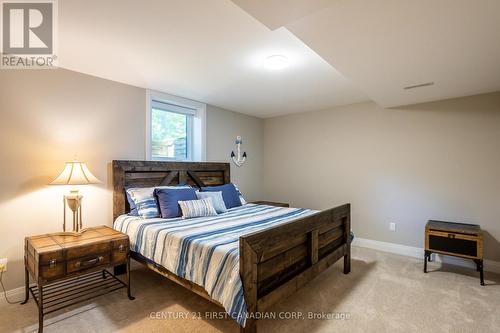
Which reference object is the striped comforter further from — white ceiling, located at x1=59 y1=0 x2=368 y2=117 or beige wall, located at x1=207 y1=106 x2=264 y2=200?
white ceiling, located at x1=59 y1=0 x2=368 y2=117

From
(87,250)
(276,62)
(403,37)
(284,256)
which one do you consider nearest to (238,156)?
(276,62)

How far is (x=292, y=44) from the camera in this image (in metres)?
2.13

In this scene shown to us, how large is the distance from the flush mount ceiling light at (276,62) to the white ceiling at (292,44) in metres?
0.07

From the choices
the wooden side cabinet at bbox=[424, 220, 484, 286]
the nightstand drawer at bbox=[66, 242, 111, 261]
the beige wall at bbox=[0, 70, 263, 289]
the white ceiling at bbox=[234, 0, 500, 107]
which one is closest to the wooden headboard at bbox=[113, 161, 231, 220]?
the beige wall at bbox=[0, 70, 263, 289]

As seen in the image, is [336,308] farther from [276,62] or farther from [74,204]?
[74,204]

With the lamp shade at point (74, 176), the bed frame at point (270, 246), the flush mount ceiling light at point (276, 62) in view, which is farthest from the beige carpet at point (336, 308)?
the flush mount ceiling light at point (276, 62)

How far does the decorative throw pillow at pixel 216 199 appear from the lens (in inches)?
129

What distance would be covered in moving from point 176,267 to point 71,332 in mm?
885

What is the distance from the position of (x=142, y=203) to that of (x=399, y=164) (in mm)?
3587

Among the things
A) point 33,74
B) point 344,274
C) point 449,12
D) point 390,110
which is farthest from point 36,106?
point 390,110

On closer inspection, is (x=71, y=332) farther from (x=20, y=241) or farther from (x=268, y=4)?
(x=268, y=4)

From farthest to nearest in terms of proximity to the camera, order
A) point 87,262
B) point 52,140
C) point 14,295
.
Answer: point 52,140, point 14,295, point 87,262

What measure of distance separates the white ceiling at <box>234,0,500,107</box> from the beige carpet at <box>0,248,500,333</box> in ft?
7.03

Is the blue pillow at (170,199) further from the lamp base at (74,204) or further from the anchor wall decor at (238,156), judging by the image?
the anchor wall decor at (238,156)
